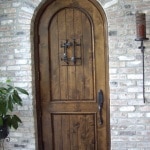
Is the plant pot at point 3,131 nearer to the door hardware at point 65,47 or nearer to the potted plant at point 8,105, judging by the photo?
the potted plant at point 8,105

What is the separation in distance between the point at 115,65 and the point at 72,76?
20.2 inches

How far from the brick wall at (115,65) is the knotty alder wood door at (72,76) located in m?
0.14

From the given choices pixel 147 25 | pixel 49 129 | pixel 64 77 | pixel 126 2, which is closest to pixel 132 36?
pixel 147 25

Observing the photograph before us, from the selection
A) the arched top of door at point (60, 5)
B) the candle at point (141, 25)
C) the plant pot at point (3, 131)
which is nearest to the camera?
the candle at point (141, 25)

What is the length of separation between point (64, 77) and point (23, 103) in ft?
1.84

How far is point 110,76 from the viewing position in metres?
2.96

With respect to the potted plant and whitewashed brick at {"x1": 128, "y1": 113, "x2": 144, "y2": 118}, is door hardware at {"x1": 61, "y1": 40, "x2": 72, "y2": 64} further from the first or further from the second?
whitewashed brick at {"x1": 128, "y1": 113, "x2": 144, "y2": 118}

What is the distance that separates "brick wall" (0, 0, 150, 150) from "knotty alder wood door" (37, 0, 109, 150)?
0.14 m

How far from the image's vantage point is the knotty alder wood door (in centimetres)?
306

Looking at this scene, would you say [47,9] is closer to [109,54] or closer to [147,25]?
[109,54]

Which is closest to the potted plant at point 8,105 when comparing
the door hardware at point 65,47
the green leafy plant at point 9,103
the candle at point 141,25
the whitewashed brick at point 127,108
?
the green leafy plant at point 9,103

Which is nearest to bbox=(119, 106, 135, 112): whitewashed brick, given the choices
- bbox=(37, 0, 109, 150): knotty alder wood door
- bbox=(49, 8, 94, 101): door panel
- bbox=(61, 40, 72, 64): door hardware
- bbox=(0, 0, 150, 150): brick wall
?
bbox=(0, 0, 150, 150): brick wall

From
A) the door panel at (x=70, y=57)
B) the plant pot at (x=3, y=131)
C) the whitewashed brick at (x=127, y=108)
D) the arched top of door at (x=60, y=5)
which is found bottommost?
the plant pot at (x=3, y=131)

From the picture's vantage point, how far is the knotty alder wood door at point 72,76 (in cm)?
306
